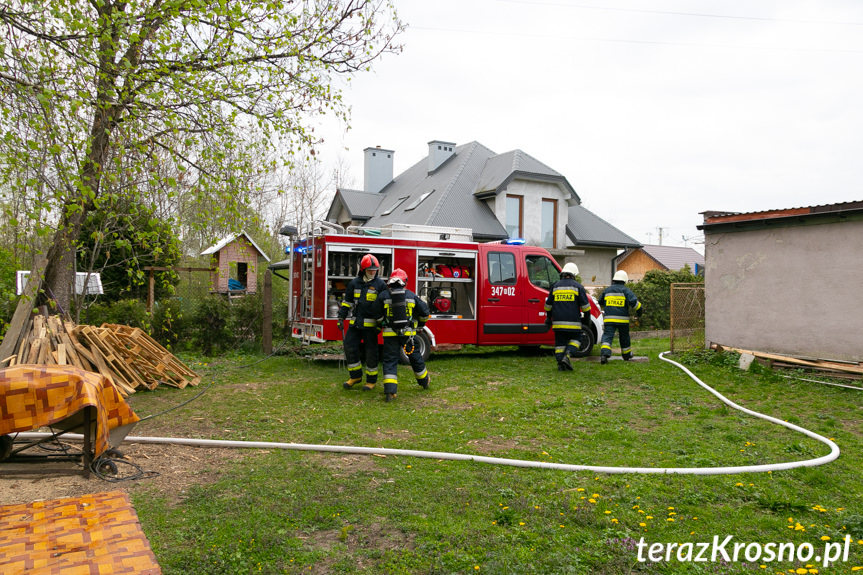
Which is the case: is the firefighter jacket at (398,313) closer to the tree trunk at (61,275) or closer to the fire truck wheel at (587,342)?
the tree trunk at (61,275)

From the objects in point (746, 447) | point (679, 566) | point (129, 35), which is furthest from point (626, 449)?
point (129, 35)

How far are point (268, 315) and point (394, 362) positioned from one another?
482 cm

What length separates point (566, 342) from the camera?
34.7 ft

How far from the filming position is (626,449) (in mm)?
5449

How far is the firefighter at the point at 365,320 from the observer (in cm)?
827

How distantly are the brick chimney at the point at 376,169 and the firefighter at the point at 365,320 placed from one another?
2264 centimetres

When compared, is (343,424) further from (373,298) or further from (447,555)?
(447,555)

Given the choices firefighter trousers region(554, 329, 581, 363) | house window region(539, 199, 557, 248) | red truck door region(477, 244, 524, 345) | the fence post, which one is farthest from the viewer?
house window region(539, 199, 557, 248)

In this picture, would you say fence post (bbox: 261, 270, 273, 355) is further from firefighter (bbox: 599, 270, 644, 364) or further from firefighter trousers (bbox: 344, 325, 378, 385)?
firefighter (bbox: 599, 270, 644, 364)

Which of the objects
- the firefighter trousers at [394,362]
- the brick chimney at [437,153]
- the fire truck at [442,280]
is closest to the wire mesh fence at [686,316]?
the fire truck at [442,280]

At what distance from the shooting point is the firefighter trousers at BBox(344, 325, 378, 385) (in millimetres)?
8406

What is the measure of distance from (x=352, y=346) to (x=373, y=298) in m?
0.87

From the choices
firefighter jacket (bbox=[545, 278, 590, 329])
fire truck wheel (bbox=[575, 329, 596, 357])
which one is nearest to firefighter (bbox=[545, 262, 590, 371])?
firefighter jacket (bbox=[545, 278, 590, 329])

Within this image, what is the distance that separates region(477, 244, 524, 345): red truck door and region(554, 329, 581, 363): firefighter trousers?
129 cm
